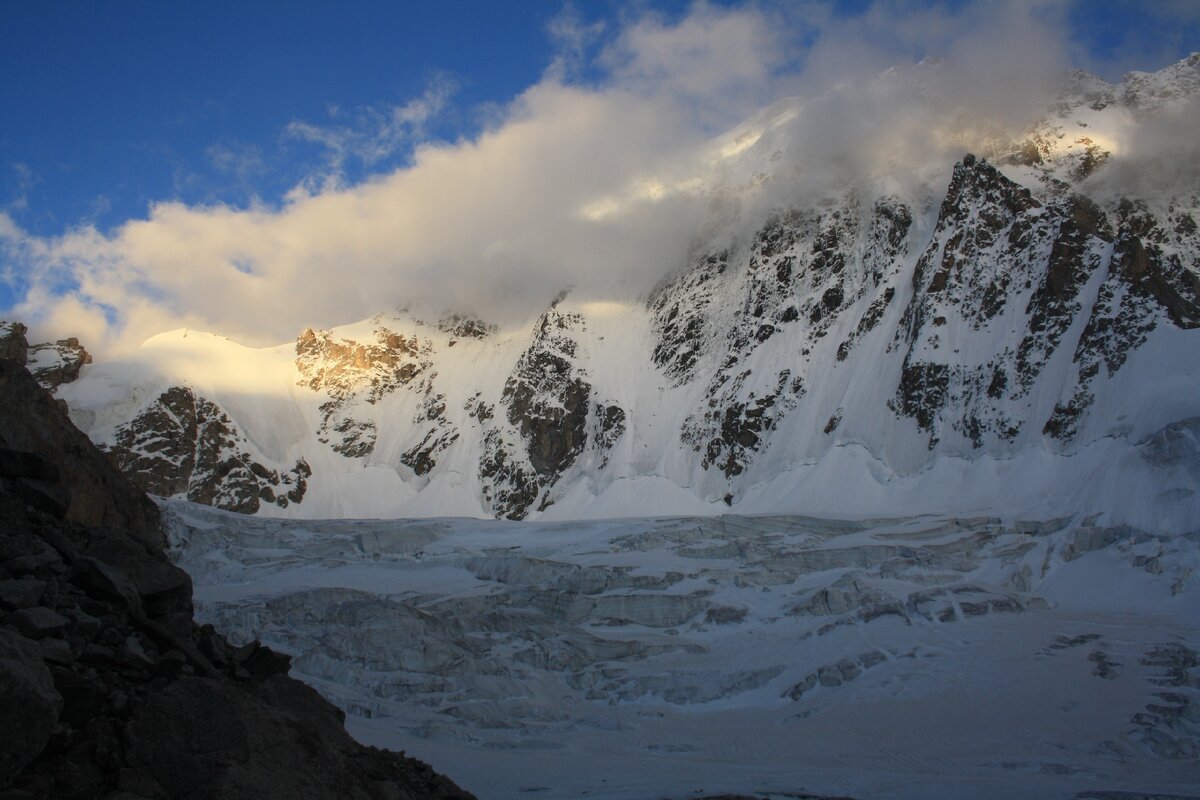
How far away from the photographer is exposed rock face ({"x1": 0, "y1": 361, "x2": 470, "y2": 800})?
9852mm

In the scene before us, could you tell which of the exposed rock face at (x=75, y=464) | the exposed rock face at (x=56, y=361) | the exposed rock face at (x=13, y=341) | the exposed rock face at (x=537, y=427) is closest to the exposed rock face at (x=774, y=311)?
the exposed rock face at (x=537, y=427)

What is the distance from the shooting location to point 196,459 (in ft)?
391

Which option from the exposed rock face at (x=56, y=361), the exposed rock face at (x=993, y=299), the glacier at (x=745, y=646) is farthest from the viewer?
the exposed rock face at (x=56, y=361)

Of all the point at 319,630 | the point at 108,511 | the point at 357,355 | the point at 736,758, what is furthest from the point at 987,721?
the point at 357,355

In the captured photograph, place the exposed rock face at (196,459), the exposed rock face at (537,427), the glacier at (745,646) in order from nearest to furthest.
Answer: the glacier at (745,646), the exposed rock face at (196,459), the exposed rock face at (537,427)

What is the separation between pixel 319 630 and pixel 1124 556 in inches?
1831

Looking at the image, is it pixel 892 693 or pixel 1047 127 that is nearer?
pixel 892 693

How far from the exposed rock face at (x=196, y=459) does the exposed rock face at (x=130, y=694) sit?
106250 millimetres

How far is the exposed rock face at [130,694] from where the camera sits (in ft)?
32.3

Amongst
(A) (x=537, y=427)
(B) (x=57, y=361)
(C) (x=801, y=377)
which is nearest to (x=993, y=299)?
(C) (x=801, y=377)

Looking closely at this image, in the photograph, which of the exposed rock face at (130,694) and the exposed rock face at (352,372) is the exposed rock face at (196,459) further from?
the exposed rock face at (130,694)

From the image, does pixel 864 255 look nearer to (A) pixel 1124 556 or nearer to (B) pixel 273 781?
(A) pixel 1124 556

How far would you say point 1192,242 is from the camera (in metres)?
93.9

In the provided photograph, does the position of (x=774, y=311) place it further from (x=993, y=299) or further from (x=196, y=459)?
(x=196, y=459)
